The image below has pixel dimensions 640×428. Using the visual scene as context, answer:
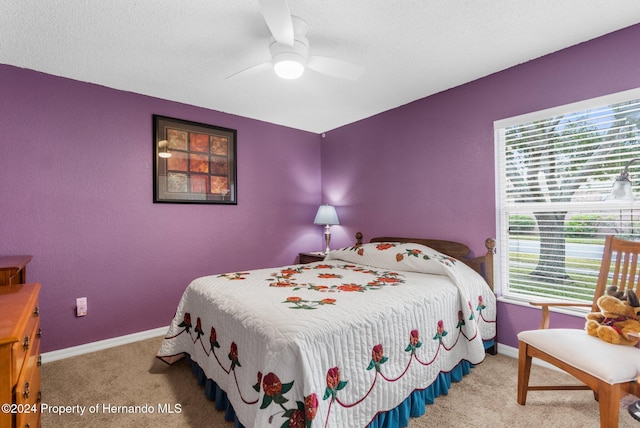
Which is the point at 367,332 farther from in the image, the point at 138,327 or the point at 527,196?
the point at 138,327

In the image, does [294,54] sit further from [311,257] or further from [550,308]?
[550,308]

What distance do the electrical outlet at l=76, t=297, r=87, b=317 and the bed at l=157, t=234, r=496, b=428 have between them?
983 millimetres

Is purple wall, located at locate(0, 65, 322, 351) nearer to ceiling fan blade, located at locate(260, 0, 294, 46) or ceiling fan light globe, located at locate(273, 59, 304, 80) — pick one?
ceiling fan light globe, located at locate(273, 59, 304, 80)

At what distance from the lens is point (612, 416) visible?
1337 mm

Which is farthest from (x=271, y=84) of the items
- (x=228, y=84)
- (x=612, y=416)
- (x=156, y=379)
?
(x=612, y=416)

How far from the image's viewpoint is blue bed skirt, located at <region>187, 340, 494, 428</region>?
1555 mm

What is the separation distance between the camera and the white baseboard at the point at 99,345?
243 cm

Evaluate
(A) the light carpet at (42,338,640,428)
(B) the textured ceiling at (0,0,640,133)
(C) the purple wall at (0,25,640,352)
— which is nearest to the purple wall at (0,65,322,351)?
(C) the purple wall at (0,25,640,352)

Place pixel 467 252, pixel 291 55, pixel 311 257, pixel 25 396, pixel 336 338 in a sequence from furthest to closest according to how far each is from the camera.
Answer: pixel 311 257 → pixel 467 252 → pixel 291 55 → pixel 336 338 → pixel 25 396

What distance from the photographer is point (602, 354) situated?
145cm

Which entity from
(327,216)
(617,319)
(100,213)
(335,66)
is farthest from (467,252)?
(100,213)

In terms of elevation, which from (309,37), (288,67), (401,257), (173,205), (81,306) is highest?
(309,37)

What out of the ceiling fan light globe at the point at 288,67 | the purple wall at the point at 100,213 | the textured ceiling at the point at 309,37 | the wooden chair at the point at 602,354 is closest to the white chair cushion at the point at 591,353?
the wooden chair at the point at 602,354

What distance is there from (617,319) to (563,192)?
986mm
